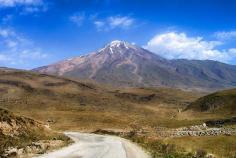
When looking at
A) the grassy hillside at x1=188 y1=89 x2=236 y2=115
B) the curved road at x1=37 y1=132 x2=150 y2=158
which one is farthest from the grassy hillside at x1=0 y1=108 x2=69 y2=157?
the grassy hillside at x1=188 y1=89 x2=236 y2=115

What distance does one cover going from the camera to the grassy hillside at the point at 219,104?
14504cm

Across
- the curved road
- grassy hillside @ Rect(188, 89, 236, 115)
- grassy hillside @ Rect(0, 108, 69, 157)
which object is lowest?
the curved road

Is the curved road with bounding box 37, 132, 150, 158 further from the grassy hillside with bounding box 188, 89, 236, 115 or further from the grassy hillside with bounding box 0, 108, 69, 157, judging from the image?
the grassy hillside with bounding box 188, 89, 236, 115

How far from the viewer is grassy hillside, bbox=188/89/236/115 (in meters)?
145

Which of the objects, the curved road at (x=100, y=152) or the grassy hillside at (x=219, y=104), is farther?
the grassy hillside at (x=219, y=104)

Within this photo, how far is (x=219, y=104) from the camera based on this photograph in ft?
514

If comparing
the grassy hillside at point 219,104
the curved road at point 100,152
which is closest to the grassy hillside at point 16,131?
the curved road at point 100,152

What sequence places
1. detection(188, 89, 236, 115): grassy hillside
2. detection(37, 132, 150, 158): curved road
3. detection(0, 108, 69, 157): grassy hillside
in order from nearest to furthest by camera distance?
detection(37, 132, 150, 158): curved road → detection(0, 108, 69, 157): grassy hillside → detection(188, 89, 236, 115): grassy hillside

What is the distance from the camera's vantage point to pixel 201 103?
17375cm

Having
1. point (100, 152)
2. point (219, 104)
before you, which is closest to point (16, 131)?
point (100, 152)

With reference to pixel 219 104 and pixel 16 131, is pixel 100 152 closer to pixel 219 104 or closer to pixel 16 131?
pixel 16 131

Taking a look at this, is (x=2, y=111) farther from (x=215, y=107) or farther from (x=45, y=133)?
(x=215, y=107)

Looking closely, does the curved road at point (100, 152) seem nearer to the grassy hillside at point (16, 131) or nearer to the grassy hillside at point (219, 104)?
the grassy hillside at point (16, 131)

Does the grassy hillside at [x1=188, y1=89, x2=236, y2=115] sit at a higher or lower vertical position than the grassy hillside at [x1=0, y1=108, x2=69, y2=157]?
higher
